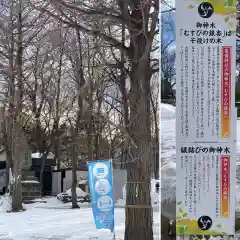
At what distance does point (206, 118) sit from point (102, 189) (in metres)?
4.52

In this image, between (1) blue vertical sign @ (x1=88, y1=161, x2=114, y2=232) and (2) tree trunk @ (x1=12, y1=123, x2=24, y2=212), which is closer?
(1) blue vertical sign @ (x1=88, y1=161, x2=114, y2=232)

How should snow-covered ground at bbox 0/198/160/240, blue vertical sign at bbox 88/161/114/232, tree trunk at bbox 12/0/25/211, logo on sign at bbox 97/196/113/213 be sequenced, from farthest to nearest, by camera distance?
tree trunk at bbox 12/0/25/211
snow-covered ground at bbox 0/198/160/240
logo on sign at bbox 97/196/113/213
blue vertical sign at bbox 88/161/114/232

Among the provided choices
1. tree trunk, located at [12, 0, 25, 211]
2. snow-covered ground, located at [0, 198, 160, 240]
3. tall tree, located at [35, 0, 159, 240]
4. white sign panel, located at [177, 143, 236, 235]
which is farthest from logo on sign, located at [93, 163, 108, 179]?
tree trunk, located at [12, 0, 25, 211]

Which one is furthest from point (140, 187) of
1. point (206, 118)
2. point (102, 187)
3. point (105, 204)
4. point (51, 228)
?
point (51, 228)

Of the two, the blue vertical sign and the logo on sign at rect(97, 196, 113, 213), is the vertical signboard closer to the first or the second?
the blue vertical sign

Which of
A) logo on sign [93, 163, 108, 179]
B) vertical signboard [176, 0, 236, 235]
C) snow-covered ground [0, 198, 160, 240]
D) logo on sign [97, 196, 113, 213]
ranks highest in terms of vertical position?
vertical signboard [176, 0, 236, 235]

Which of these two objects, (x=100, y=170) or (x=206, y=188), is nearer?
(x=206, y=188)

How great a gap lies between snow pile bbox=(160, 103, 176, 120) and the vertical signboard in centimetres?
5

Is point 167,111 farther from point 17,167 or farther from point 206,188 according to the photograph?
point 17,167

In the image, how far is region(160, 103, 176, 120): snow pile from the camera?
4328 millimetres

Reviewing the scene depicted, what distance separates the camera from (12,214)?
17281 millimetres

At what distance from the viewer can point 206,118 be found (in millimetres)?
4289

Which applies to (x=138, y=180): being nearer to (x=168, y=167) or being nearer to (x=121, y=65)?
(x=121, y=65)

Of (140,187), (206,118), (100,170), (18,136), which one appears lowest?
(140,187)
